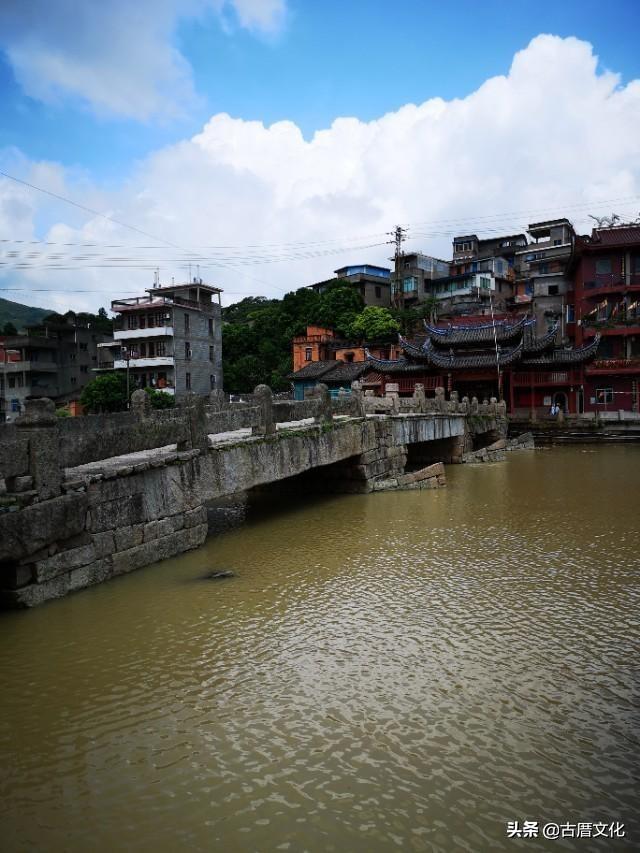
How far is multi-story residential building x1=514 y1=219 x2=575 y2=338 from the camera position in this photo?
51.5 metres

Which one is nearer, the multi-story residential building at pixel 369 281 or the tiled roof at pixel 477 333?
the tiled roof at pixel 477 333

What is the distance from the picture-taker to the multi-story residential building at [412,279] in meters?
61.9

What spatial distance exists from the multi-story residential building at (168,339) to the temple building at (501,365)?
13938 millimetres

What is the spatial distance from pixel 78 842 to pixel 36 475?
502cm

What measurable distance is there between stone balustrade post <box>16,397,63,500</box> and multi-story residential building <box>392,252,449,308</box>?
55541 millimetres

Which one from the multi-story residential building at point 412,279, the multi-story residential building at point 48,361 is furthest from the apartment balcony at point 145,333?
the multi-story residential building at point 412,279

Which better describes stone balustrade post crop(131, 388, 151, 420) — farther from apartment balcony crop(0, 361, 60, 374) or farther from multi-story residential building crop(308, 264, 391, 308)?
multi-story residential building crop(308, 264, 391, 308)

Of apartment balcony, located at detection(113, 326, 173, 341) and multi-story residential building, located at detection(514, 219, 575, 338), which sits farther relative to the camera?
multi-story residential building, located at detection(514, 219, 575, 338)

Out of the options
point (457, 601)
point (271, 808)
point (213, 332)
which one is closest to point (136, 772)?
point (271, 808)

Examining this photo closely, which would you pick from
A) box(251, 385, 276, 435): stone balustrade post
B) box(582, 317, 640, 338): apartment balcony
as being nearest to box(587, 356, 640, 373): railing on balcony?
box(582, 317, 640, 338): apartment balcony

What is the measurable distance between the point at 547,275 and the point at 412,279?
1344 cm

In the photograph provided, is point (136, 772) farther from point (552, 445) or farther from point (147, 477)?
point (552, 445)

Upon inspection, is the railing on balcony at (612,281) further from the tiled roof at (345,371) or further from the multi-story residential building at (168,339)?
the multi-story residential building at (168,339)

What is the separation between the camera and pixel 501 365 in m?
41.3
